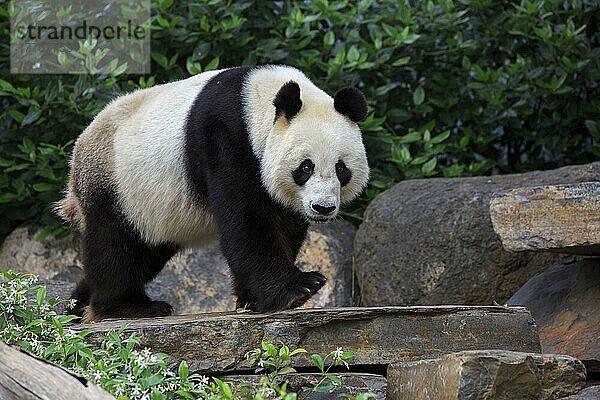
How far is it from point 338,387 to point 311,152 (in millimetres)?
1179

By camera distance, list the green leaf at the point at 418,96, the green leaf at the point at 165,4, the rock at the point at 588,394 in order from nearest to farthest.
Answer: the rock at the point at 588,394 → the green leaf at the point at 165,4 → the green leaf at the point at 418,96

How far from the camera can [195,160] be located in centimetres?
528

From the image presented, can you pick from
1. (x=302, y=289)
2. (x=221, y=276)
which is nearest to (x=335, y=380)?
(x=302, y=289)

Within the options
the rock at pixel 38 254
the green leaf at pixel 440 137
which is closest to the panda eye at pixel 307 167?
the green leaf at pixel 440 137

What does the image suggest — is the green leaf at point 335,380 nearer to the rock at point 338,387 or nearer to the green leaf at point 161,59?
the rock at point 338,387

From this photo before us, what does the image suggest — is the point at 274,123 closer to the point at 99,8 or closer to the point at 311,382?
the point at 311,382

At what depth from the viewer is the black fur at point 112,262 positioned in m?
5.58

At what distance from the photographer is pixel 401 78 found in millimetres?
8805

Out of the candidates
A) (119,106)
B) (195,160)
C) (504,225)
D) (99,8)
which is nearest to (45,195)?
(99,8)

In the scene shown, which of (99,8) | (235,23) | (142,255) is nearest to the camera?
(142,255)

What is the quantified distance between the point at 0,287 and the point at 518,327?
8.19 ft

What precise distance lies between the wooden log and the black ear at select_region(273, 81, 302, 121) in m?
1.90

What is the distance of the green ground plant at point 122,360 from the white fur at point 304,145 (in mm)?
832

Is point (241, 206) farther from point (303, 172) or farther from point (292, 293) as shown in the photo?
point (292, 293)
